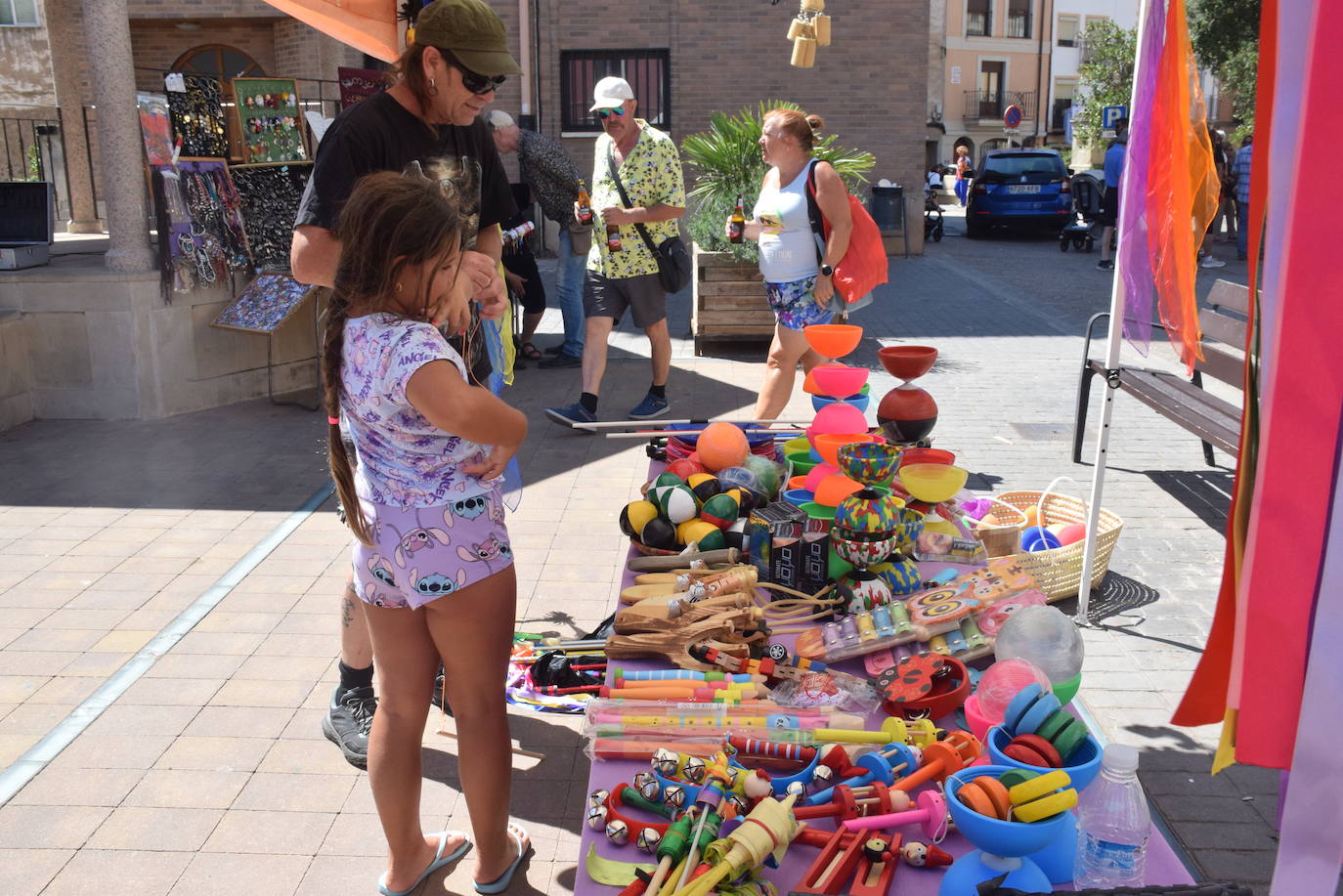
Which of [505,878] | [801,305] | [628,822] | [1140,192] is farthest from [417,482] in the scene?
[801,305]

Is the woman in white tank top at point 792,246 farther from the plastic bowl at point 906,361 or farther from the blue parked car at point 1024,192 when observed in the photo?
the blue parked car at point 1024,192

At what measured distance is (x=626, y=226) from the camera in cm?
662

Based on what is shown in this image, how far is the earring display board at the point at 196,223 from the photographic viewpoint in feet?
22.3

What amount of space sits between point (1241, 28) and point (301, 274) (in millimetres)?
18668

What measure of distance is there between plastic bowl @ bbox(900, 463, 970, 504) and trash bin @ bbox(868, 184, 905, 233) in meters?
13.6

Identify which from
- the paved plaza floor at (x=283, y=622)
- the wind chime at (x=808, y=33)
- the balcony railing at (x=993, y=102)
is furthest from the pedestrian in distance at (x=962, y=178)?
the paved plaza floor at (x=283, y=622)

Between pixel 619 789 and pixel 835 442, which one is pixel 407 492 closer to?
pixel 619 789

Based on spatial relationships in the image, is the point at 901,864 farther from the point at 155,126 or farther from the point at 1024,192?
the point at 1024,192

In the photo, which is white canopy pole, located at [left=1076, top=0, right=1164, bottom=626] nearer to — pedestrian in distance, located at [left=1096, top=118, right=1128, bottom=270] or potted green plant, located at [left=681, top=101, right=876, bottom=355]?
potted green plant, located at [left=681, top=101, right=876, bottom=355]

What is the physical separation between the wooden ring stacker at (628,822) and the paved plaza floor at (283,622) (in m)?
0.74

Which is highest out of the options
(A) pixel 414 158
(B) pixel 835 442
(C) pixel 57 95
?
(C) pixel 57 95

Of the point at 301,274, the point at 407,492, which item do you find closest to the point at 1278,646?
the point at 407,492

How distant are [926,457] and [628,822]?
182 centimetres

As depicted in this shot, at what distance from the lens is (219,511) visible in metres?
5.51
